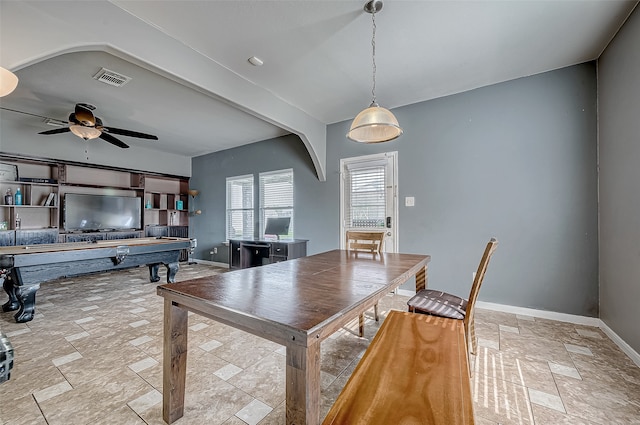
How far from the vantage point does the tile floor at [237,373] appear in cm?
150

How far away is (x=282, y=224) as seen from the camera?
16.2 feet

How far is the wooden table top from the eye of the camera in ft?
3.15

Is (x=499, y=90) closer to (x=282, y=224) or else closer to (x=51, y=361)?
(x=282, y=224)

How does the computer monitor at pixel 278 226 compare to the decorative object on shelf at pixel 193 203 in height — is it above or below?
below

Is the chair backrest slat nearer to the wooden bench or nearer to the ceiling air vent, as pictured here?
the wooden bench

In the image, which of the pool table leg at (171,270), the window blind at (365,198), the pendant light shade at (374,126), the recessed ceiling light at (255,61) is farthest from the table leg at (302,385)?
the pool table leg at (171,270)

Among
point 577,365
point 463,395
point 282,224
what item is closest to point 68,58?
point 282,224

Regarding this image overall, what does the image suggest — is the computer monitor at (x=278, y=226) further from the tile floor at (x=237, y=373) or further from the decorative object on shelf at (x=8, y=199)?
the decorative object on shelf at (x=8, y=199)

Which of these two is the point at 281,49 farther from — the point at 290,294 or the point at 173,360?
the point at 173,360

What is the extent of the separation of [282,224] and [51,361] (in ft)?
11.0

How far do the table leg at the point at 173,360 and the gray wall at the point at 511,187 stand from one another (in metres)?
3.13

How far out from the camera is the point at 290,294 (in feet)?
4.20

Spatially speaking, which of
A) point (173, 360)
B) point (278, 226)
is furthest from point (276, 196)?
point (173, 360)

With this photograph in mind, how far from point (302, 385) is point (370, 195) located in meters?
3.49
